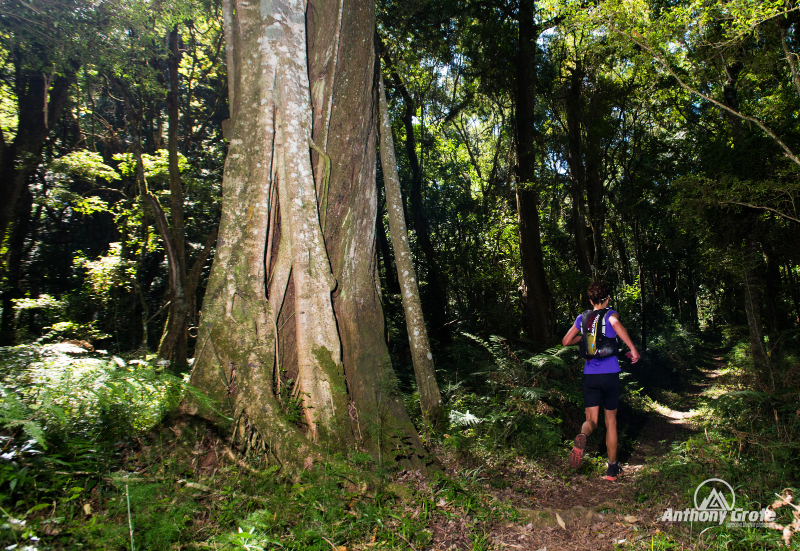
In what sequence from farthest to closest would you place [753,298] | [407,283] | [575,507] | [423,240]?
[423,240]
[753,298]
[407,283]
[575,507]

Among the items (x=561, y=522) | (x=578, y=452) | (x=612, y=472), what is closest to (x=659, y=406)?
(x=612, y=472)

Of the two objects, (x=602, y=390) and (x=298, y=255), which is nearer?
(x=298, y=255)

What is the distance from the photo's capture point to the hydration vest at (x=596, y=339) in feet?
14.7

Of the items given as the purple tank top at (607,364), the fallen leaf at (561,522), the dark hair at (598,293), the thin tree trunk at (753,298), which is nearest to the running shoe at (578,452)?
the purple tank top at (607,364)

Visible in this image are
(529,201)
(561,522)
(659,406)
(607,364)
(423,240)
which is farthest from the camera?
(423,240)

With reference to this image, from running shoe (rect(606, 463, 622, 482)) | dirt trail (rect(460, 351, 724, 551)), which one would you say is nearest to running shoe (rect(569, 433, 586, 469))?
dirt trail (rect(460, 351, 724, 551))

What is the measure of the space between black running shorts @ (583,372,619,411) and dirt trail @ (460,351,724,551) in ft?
1.93

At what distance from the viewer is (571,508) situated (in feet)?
11.7

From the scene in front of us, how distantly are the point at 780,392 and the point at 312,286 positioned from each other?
19.9 feet

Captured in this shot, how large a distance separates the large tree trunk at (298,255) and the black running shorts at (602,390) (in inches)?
83.6

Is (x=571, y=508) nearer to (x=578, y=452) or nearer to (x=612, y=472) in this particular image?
(x=578, y=452)

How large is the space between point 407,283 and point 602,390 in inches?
97.4

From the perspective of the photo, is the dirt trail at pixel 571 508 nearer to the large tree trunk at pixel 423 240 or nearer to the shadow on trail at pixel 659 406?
the shadow on trail at pixel 659 406

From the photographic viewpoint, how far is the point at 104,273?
36.3 ft
